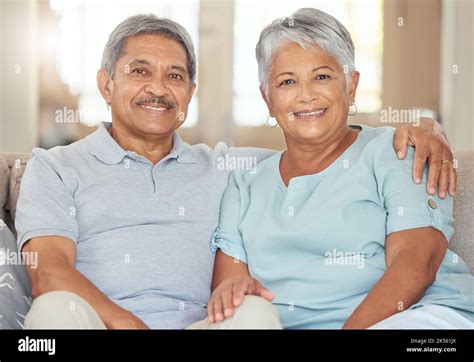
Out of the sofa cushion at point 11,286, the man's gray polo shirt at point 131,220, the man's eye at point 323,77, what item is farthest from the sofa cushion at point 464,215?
the sofa cushion at point 11,286

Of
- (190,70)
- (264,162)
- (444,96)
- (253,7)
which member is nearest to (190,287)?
(264,162)

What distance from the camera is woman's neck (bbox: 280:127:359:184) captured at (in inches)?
67.4

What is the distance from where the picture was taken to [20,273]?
5.65 feet

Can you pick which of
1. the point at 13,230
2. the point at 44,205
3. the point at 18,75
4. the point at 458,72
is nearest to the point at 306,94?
the point at 44,205

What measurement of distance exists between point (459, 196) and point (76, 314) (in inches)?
38.5

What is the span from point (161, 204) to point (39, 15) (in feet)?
2.41

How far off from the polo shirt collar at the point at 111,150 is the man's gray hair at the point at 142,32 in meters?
0.15

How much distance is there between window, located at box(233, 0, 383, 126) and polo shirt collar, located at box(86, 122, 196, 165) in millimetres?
265

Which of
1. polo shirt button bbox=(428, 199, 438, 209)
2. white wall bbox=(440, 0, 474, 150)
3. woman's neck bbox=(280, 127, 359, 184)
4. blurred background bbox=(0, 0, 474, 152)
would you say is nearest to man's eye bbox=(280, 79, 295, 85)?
woman's neck bbox=(280, 127, 359, 184)

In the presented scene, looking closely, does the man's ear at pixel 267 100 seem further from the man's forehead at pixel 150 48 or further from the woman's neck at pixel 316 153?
the man's forehead at pixel 150 48

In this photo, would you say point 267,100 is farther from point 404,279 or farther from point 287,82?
point 404,279

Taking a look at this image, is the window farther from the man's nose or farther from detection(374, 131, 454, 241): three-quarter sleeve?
detection(374, 131, 454, 241): three-quarter sleeve
